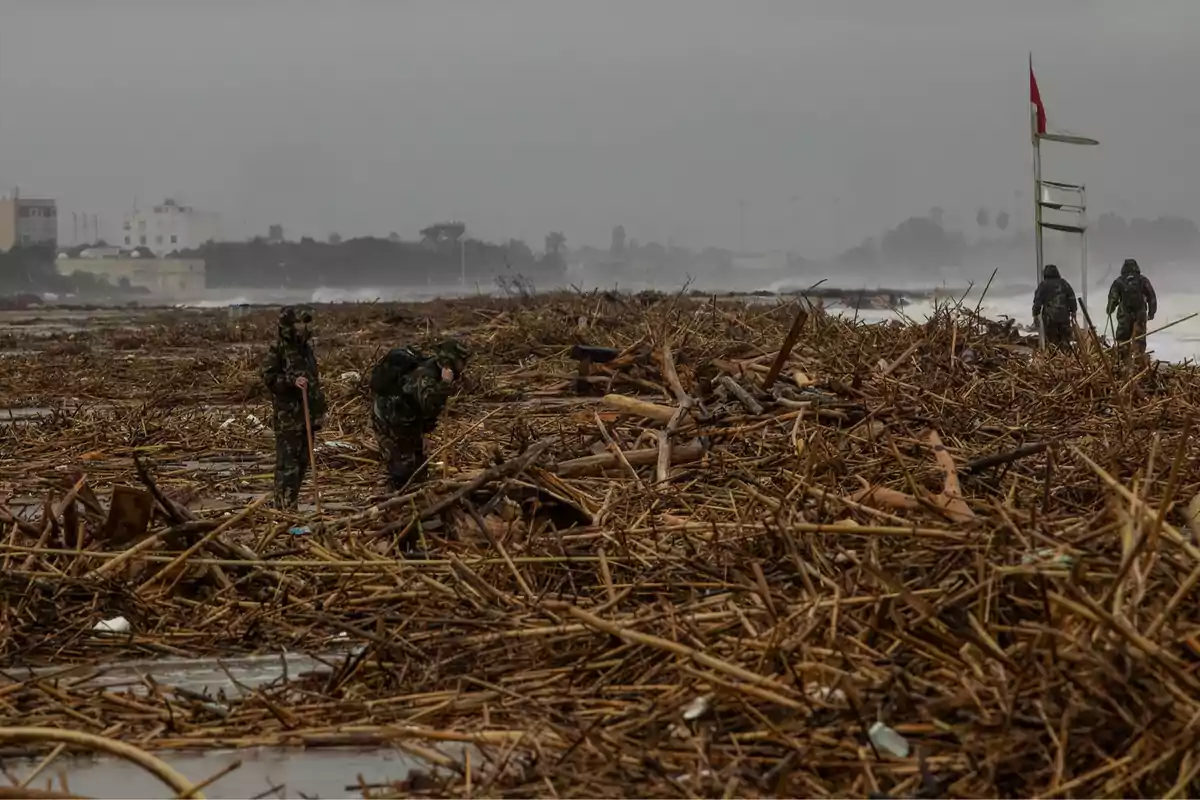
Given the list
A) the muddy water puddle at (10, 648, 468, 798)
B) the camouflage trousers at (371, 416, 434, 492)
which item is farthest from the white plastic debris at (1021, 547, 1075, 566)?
the camouflage trousers at (371, 416, 434, 492)

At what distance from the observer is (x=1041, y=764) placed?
3693 mm

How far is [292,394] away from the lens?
8430 mm

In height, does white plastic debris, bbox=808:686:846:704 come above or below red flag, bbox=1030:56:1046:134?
below

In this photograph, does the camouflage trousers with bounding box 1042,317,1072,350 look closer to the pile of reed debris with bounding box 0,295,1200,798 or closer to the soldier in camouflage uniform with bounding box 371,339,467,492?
the pile of reed debris with bounding box 0,295,1200,798

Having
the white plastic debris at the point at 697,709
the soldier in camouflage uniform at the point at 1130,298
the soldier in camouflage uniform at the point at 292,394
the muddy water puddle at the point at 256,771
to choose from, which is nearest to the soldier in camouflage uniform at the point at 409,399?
the soldier in camouflage uniform at the point at 292,394

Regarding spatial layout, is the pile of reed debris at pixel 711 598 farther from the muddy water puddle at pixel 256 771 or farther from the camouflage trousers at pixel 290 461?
the camouflage trousers at pixel 290 461

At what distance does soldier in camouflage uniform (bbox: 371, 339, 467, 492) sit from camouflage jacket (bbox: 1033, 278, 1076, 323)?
10167 mm

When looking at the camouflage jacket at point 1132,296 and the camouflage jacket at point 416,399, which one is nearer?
the camouflage jacket at point 416,399

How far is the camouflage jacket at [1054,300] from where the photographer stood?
15953mm

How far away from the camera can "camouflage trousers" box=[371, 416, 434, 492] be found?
777 centimetres

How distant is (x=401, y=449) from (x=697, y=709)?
3.96 meters

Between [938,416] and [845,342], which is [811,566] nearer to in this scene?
[938,416]

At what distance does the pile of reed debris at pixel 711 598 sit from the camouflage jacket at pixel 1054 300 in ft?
21.7

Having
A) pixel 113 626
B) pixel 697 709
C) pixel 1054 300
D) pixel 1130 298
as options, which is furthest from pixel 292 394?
pixel 1130 298
